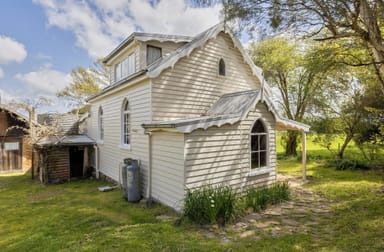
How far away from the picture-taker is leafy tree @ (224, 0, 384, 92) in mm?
5371

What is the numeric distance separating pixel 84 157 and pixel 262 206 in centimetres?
1069

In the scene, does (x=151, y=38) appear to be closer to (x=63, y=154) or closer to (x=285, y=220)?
(x=285, y=220)

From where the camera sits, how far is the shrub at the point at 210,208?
5459 millimetres

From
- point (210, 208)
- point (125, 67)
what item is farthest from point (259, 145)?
point (125, 67)

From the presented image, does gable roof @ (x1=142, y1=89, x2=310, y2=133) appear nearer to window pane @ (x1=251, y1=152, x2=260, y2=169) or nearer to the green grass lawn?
window pane @ (x1=251, y1=152, x2=260, y2=169)

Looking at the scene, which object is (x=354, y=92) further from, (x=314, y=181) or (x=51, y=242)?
(x=51, y=242)

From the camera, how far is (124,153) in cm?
966

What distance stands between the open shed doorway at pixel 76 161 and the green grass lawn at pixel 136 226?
3.38m

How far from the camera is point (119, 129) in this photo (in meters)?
10.2

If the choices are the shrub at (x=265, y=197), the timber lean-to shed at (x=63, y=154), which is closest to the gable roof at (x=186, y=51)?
the shrub at (x=265, y=197)

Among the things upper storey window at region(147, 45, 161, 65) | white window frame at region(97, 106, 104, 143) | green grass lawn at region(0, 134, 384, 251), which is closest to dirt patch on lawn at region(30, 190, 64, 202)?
green grass lawn at region(0, 134, 384, 251)

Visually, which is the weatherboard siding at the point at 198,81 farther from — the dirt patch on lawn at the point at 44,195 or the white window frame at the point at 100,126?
the white window frame at the point at 100,126

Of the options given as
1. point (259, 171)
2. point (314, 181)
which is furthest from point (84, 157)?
point (314, 181)

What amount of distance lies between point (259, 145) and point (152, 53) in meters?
5.72
